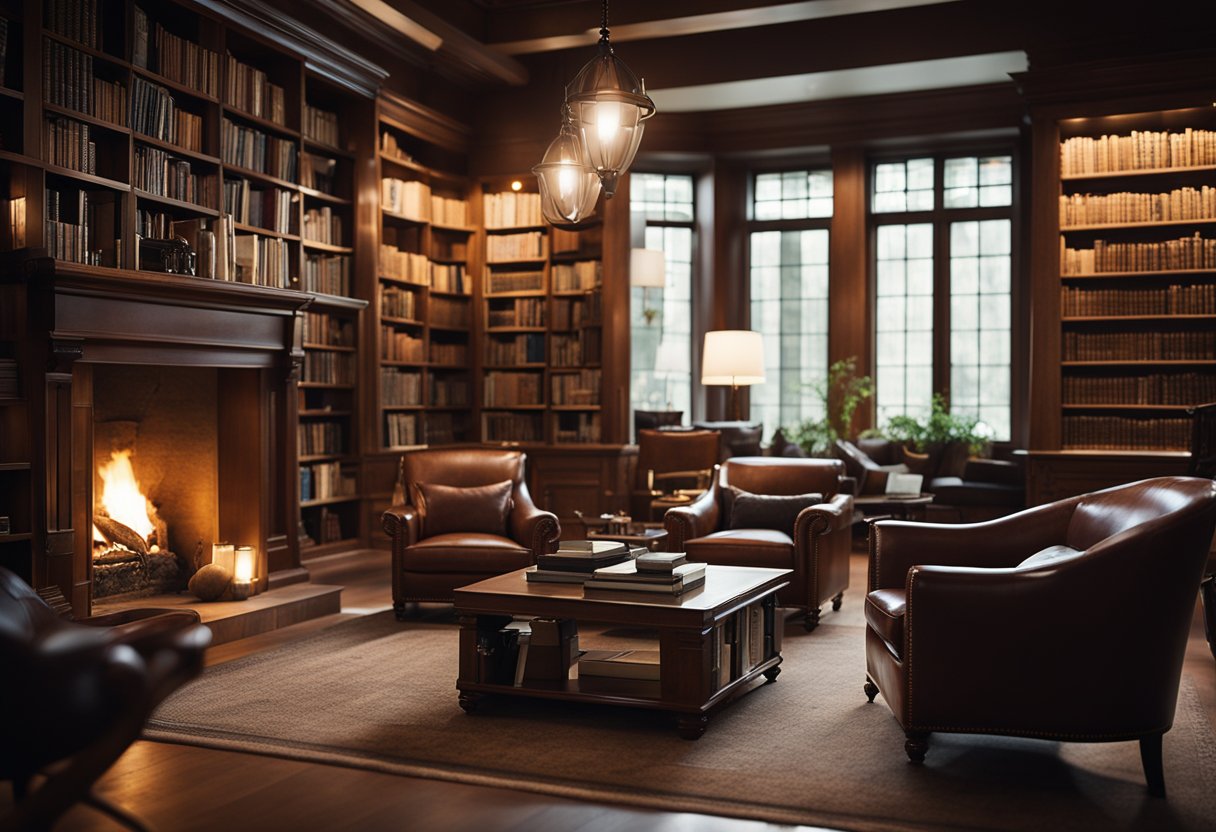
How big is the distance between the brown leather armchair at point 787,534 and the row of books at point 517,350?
3372mm

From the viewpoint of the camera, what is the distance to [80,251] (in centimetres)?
547

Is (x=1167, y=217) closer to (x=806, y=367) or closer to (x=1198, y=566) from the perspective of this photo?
(x=806, y=367)

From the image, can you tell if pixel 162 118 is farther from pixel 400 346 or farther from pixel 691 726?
pixel 691 726

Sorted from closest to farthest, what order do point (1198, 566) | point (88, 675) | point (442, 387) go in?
point (88, 675) < point (1198, 566) < point (442, 387)

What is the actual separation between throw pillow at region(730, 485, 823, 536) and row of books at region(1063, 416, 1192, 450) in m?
2.90

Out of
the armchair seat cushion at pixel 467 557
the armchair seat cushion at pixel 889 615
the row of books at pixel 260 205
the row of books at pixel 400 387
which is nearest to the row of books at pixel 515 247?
the row of books at pixel 400 387

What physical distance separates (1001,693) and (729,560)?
2.36 meters

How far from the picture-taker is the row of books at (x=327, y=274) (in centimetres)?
764

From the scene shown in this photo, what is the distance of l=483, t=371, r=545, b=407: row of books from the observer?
9.51m

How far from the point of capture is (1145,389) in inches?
309

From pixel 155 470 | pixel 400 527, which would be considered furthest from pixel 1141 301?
pixel 155 470

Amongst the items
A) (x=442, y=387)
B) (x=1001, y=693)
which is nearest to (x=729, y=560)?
(x=1001, y=693)

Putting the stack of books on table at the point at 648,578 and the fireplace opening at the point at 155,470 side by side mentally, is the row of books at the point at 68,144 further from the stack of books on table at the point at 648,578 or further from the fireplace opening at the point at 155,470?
the stack of books on table at the point at 648,578

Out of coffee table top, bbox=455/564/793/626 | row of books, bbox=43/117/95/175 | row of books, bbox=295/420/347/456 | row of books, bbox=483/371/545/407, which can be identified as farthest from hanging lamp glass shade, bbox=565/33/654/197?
row of books, bbox=483/371/545/407
